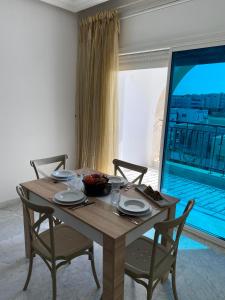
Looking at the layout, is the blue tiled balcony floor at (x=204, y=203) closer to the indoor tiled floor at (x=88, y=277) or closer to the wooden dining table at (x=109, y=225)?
the indoor tiled floor at (x=88, y=277)

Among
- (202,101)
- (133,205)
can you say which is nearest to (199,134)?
(202,101)

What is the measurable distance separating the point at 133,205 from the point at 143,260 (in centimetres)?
37

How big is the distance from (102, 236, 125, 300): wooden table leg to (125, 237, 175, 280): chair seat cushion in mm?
143

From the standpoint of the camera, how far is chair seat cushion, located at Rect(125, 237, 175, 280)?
4.83 ft

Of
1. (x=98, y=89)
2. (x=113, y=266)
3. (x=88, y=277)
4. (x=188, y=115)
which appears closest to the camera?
(x=113, y=266)

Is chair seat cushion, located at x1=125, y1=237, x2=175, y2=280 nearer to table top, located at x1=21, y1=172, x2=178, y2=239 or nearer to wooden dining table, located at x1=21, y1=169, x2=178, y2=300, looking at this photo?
wooden dining table, located at x1=21, y1=169, x2=178, y2=300

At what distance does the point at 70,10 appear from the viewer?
3.28 metres

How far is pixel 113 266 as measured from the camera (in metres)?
1.32

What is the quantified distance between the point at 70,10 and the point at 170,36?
1599 millimetres

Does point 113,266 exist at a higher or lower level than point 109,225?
lower

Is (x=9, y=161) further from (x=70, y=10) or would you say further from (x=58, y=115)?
(x=70, y=10)

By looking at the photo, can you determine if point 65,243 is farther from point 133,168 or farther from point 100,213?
point 133,168

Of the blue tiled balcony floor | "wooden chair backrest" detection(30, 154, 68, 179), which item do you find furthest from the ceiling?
the blue tiled balcony floor

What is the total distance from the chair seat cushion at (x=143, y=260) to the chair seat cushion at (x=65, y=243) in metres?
0.33
